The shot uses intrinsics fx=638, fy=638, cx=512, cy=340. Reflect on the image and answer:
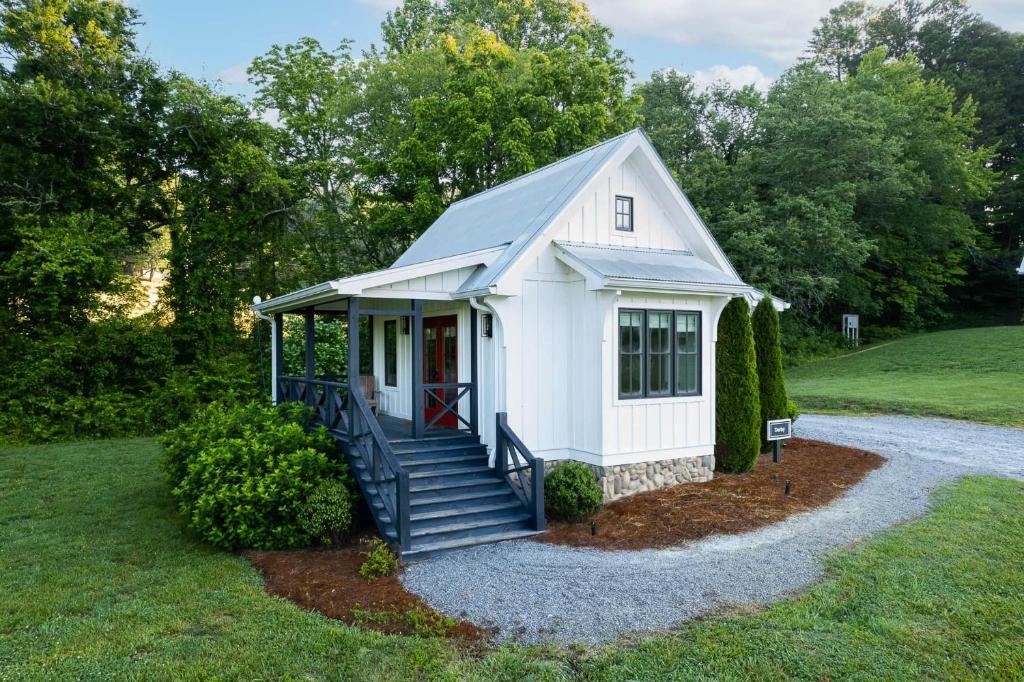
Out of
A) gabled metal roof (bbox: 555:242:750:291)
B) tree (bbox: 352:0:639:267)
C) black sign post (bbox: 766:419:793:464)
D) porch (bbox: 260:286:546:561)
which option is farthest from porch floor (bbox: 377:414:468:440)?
tree (bbox: 352:0:639:267)

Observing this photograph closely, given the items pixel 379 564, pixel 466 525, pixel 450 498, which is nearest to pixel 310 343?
pixel 450 498

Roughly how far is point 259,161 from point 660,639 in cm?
1778

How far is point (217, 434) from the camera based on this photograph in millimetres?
8797

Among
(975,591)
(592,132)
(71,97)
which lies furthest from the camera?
(592,132)

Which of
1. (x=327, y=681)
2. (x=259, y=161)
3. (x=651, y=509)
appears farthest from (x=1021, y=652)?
(x=259, y=161)

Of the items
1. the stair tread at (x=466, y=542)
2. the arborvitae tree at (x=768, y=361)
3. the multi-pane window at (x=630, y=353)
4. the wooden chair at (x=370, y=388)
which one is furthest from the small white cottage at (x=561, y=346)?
the wooden chair at (x=370, y=388)

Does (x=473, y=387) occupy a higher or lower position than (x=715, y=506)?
higher

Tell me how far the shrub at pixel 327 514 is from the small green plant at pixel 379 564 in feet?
2.70

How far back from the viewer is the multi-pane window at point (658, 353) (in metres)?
9.31

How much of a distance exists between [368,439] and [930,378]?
2237 cm

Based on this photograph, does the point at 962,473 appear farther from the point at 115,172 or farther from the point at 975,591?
the point at 115,172

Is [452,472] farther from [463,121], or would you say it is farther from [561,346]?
[463,121]

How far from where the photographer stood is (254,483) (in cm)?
757

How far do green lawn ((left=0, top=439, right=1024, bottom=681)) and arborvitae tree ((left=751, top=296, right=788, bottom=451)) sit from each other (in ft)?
13.5
